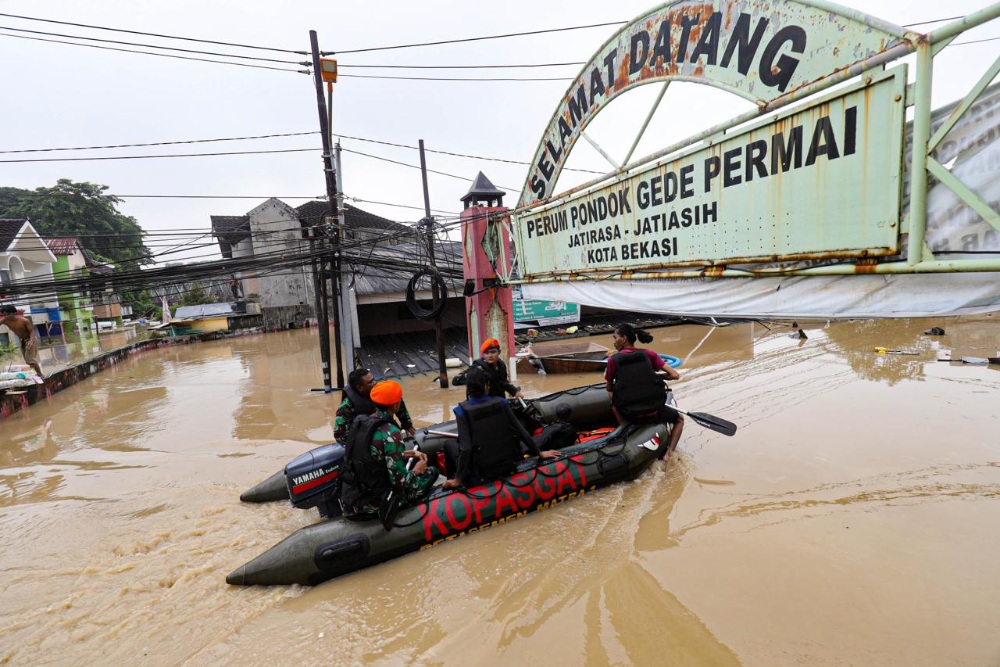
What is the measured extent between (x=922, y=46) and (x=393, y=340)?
1581 cm

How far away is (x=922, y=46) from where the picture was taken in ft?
8.89

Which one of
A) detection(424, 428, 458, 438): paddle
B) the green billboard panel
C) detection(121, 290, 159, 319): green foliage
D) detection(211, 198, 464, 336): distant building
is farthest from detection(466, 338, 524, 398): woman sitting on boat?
detection(121, 290, 159, 319): green foliage

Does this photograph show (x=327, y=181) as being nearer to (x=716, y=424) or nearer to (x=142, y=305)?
(x=716, y=424)

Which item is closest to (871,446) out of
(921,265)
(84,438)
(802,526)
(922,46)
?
(802,526)

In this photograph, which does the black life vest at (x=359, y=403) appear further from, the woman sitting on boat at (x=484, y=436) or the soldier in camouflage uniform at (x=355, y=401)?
the woman sitting on boat at (x=484, y=436)

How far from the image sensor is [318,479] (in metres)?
4.16

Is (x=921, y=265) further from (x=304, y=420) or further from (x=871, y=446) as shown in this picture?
(x=304, y=420)

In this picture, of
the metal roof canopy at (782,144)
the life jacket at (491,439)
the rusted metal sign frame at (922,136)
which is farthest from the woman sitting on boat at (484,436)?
the rusted metal sign frame at (922,136)

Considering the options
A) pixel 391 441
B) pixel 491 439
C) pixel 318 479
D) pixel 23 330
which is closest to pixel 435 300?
pixel 491 439

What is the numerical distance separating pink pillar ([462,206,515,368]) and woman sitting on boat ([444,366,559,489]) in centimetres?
455

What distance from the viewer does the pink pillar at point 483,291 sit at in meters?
8.70

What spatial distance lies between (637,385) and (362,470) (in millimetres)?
3161

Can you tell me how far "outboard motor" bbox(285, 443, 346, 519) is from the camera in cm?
411

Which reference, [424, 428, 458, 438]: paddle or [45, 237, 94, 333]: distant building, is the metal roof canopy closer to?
[424, 428, 458, 438]: paddle
